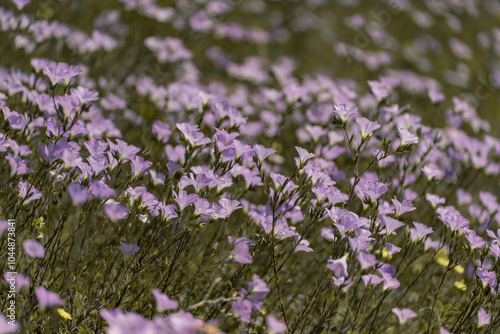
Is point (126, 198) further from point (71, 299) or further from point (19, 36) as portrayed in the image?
point (19, 36)

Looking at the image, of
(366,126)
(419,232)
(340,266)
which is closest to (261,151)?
(366,126)

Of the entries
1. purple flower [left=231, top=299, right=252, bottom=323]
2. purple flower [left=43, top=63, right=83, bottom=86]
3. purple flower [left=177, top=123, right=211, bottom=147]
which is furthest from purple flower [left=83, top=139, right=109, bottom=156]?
purple flower [left=231, top=299, right=252, bottom=323]

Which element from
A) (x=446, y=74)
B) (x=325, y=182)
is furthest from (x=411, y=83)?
(x=325, y=182)

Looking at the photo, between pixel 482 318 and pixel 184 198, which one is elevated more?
pixel 184 198

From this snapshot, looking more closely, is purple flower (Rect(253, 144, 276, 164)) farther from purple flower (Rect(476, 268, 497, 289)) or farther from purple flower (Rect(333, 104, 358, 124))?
purple flower (Rect(476, 268, 497, 289))

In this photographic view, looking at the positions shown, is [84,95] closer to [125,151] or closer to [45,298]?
[125,151]

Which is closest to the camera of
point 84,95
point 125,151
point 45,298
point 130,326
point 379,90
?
point 130,326
